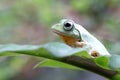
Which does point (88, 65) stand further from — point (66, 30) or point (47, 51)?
point (66, 30)

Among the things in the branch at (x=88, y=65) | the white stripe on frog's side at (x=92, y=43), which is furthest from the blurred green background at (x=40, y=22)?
the branch at (x=88, y=65)

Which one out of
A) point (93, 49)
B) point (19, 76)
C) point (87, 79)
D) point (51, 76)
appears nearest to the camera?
point (93, 49)

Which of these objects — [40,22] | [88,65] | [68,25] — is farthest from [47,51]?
[40,22]

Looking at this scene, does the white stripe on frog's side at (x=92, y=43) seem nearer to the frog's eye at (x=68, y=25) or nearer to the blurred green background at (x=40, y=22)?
the frog's eye at (x=68, y=25)

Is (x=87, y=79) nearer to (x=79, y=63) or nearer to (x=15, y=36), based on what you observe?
(x=15, y=36)

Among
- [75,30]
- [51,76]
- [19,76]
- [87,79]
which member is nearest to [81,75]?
[87,79]

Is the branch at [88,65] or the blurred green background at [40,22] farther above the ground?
the blurred green background at [40,22]
